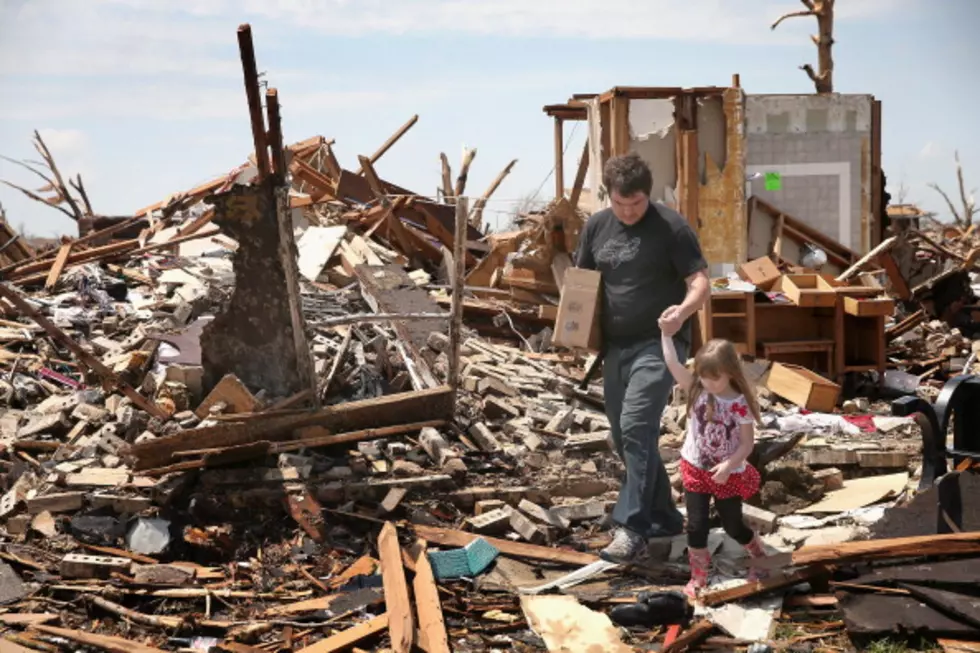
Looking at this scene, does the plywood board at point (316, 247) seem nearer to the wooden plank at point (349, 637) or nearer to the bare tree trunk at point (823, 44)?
the wooden plank at point (349, 637)

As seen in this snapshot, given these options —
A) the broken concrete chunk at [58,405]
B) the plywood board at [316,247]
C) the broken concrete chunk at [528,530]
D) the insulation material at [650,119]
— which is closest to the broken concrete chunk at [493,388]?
the broken concrete chunk at [528,530]

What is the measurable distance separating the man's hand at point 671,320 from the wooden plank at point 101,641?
3.00 metres

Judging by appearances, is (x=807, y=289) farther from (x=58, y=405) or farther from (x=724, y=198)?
(x=58, y=405)

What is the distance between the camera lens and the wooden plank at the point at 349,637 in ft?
16.4

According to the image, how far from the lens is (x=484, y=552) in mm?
6281

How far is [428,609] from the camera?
5.39 m

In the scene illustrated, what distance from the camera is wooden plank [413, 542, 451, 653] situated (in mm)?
5002

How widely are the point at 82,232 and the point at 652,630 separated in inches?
615

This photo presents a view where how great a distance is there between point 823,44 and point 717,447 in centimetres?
1857

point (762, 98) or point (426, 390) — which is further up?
point (762, 98)

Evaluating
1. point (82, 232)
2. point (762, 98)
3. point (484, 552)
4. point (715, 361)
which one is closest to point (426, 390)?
point (484, 552)

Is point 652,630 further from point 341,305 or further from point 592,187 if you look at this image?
point 592,187

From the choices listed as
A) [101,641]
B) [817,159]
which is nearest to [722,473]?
[101,641]

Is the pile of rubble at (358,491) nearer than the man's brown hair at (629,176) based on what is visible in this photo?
Yes
